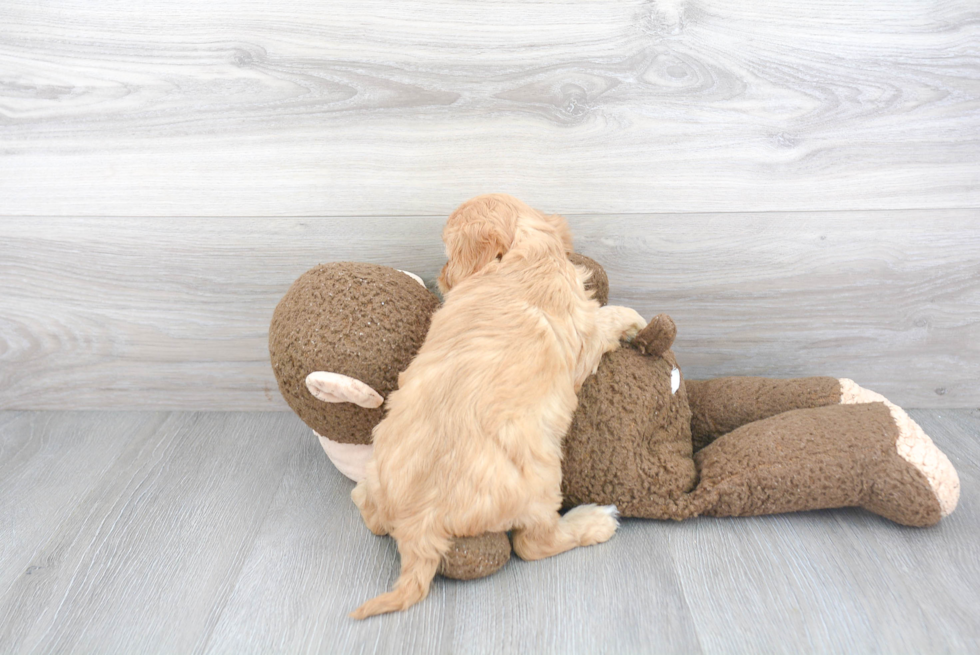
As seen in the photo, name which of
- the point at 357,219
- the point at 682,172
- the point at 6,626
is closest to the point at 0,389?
the point at 6,626

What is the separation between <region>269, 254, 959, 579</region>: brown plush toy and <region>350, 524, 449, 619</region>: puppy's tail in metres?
0.10

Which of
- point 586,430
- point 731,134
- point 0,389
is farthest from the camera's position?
point 0,389

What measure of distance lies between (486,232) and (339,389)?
0.29 meters

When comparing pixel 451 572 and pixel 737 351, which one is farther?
pixel 737 351

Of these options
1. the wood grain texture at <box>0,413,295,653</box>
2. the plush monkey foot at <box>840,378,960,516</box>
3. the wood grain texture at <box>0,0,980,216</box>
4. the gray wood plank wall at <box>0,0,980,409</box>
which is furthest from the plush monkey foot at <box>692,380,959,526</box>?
the wood grain texture at <box>0,413,295,653</box>

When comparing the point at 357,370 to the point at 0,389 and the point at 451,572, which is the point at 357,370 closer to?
the point at 451,572

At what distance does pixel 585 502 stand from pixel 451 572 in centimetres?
24

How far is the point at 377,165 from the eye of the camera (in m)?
1.16

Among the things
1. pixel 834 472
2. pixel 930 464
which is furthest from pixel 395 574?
pixel 930 464

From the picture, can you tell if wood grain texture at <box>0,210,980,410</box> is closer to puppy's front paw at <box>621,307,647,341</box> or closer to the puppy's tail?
puppy's front paw at <box>621,307,647,341</box>

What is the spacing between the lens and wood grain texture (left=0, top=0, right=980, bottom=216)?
1088mm

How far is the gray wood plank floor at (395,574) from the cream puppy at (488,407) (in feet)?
0.22

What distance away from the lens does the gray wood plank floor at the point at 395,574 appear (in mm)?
777

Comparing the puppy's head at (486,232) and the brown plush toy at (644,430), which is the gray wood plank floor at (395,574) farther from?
the puppy's head at (486,232)
